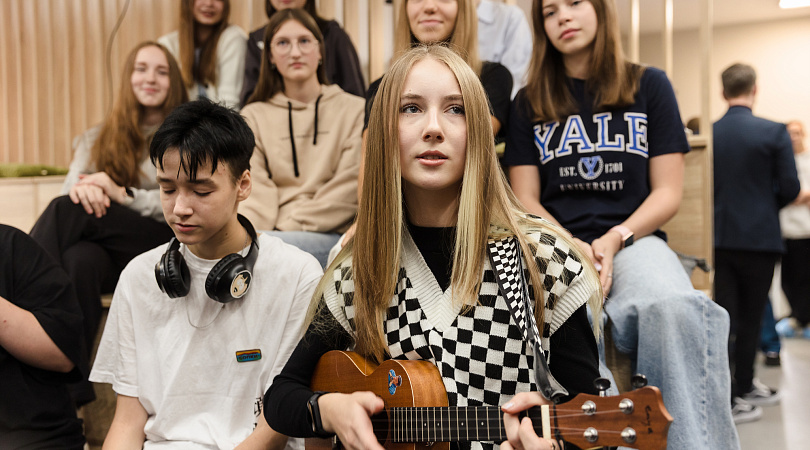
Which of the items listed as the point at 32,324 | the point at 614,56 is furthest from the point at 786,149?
the point at 32,324

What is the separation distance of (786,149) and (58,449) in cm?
324

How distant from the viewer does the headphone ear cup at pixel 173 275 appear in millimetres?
1394

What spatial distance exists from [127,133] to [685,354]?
6.30ft

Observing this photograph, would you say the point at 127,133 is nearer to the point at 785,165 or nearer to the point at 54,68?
the point at 54,68

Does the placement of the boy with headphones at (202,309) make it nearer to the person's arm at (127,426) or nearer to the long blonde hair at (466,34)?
the person's arm at (127,426)

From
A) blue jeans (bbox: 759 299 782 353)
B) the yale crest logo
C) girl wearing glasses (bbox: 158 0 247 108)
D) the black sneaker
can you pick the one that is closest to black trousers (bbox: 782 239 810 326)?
blue jeans (bbox: 759 299 782 353)

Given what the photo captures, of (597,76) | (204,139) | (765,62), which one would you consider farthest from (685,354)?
(765,62)

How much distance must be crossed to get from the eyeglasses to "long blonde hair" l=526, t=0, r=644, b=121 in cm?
80

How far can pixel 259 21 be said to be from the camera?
3.52m

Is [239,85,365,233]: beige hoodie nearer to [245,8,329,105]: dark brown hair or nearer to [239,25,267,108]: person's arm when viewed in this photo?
[245,8,329,105]: dark brown hair

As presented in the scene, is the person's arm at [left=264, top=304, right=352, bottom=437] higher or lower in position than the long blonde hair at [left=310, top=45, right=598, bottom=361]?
lower

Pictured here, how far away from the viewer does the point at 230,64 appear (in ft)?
8.99

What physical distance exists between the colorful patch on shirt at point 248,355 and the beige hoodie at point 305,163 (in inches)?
30.3

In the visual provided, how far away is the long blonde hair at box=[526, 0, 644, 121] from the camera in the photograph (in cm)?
188
